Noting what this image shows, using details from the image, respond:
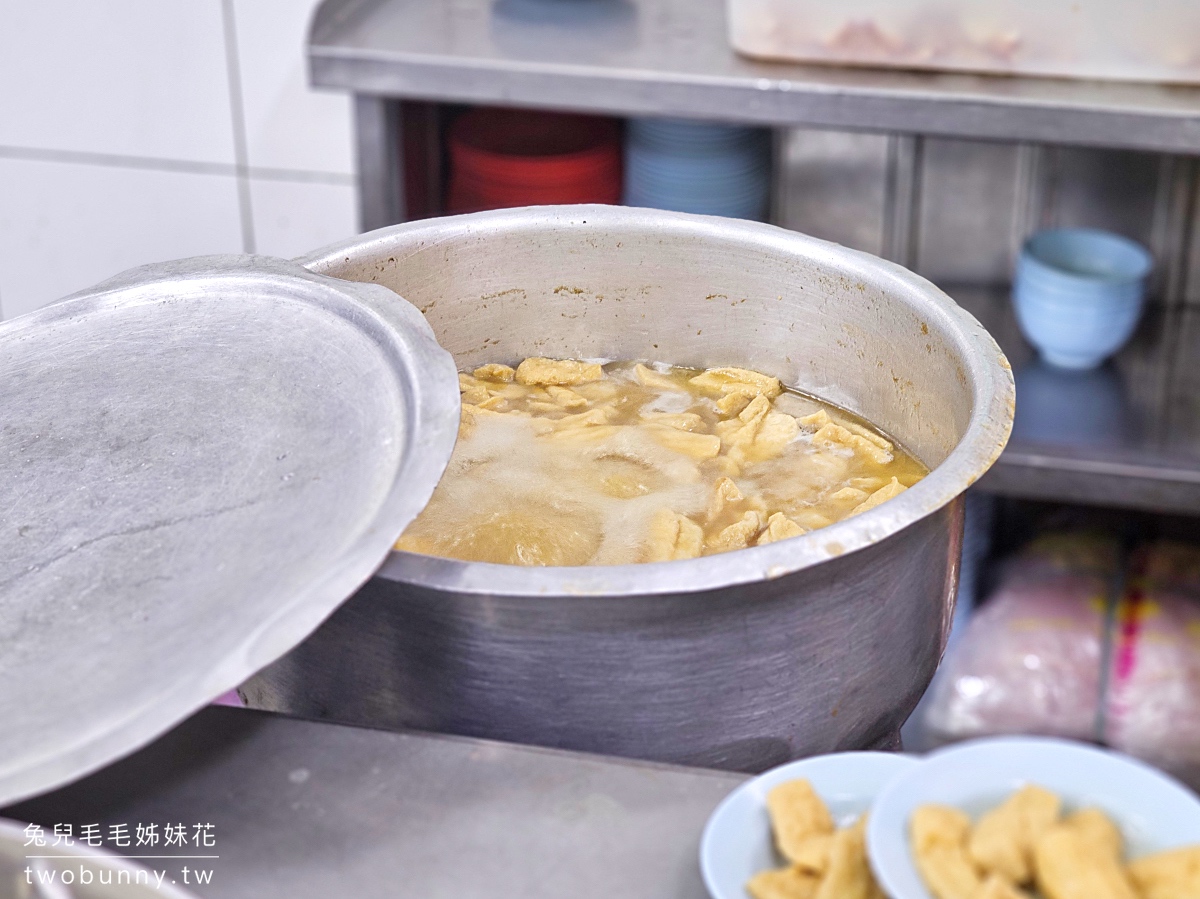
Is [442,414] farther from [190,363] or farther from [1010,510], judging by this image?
[1010,510]

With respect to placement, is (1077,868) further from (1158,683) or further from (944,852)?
(1158,683)

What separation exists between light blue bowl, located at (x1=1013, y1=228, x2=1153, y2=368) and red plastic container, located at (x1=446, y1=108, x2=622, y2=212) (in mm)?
787

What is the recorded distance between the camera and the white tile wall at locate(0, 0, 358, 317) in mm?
2619

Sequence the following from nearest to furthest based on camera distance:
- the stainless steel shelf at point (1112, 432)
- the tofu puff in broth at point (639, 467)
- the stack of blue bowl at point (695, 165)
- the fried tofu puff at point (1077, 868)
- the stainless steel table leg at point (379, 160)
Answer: the fried tofu puff at point (1077, 868) → the tofu puff in broth at point (639, 467) → the stainless steel shelf at point (1112, 432) → the stainless steel table leg at point (379, 160) → the stack of blue bowl at point (695, 165)

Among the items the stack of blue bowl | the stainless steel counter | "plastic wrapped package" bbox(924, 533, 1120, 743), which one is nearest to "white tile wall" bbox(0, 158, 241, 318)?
the stack of blue bowl

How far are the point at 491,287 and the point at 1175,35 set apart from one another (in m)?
1.28

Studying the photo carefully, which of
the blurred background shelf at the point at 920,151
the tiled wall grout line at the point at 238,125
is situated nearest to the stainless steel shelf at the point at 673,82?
the blurred background shelf at the point at 920,151

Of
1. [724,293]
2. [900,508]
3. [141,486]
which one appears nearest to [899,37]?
[724,293]

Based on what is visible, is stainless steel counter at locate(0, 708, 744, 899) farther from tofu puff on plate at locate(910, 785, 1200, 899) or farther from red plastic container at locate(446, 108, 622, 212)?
red plastic container at locate(446, 108, 622, 212)

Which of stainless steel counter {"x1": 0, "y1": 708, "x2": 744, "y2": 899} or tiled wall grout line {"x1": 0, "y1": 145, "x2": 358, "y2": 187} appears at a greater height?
stainless steel counter {"x1": 0, "y1": 708, "x2": 744, "y2": 899}

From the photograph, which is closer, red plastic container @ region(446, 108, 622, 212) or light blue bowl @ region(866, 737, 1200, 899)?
light blue bowl @ region(866, 737, 1200, 899)

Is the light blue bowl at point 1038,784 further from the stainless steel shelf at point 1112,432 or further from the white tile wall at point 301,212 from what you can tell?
the white tile wall at point 301,212

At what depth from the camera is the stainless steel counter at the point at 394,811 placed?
74cm

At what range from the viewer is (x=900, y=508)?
84 cm
